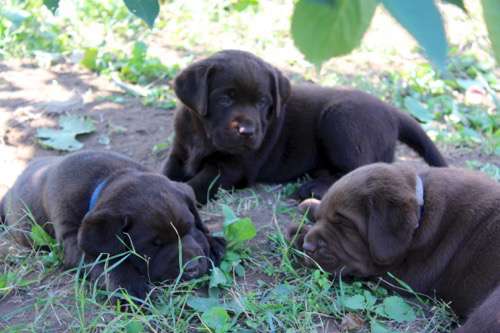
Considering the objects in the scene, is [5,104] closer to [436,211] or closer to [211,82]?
[211,82]

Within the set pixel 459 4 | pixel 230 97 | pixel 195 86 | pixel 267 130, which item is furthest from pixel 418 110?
pixel 459 4

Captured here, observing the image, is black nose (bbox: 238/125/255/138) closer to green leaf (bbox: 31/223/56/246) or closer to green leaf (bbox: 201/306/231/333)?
green leaf (bbox: 31/223/56/246)

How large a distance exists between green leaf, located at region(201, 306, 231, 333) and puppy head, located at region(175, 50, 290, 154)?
162 cm

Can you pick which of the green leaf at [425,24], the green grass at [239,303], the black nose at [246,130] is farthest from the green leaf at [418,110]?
the green leaf at [425,24]

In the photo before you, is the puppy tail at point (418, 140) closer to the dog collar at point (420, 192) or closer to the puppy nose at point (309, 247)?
the dog collar at point (420, 192)

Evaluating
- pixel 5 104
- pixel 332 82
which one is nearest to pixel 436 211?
pixel 332 82

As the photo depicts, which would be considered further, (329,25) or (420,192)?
(420,192)

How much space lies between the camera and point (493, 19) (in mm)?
672

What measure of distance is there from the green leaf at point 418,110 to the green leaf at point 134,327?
390cm

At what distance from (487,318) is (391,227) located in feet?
2.06

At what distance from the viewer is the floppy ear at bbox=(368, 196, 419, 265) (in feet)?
9.82

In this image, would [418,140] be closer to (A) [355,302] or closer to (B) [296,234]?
(B) [296,234]

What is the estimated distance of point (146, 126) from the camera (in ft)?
18.3

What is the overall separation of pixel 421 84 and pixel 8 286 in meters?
4.66
